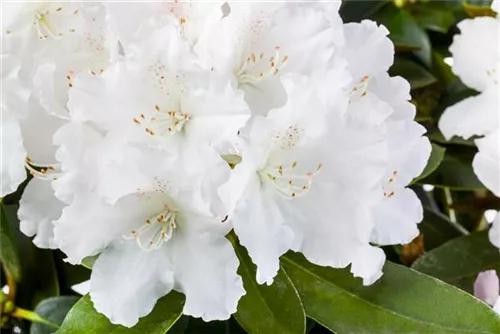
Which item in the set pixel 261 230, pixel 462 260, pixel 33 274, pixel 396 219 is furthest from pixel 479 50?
pixel 33 274

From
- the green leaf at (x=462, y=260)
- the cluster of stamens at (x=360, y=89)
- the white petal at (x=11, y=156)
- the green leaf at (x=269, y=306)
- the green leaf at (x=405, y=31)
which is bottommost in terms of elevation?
the green leaf at (x=462, y=260)

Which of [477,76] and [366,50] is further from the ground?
[366,50]

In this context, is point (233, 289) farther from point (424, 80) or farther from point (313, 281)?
point (424, 80)

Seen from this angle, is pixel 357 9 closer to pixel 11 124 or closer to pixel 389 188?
pixel 389 188

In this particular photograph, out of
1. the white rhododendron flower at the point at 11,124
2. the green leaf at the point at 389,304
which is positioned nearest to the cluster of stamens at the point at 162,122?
the white rhododendron flower at the point at 11,124

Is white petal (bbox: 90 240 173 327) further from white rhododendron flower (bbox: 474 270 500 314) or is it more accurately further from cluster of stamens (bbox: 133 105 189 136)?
white rhododendron flower (bbox: 474 270 500 314)

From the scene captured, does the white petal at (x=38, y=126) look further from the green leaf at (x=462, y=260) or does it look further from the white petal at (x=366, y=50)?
the green leaf at (x=462, y=260)
